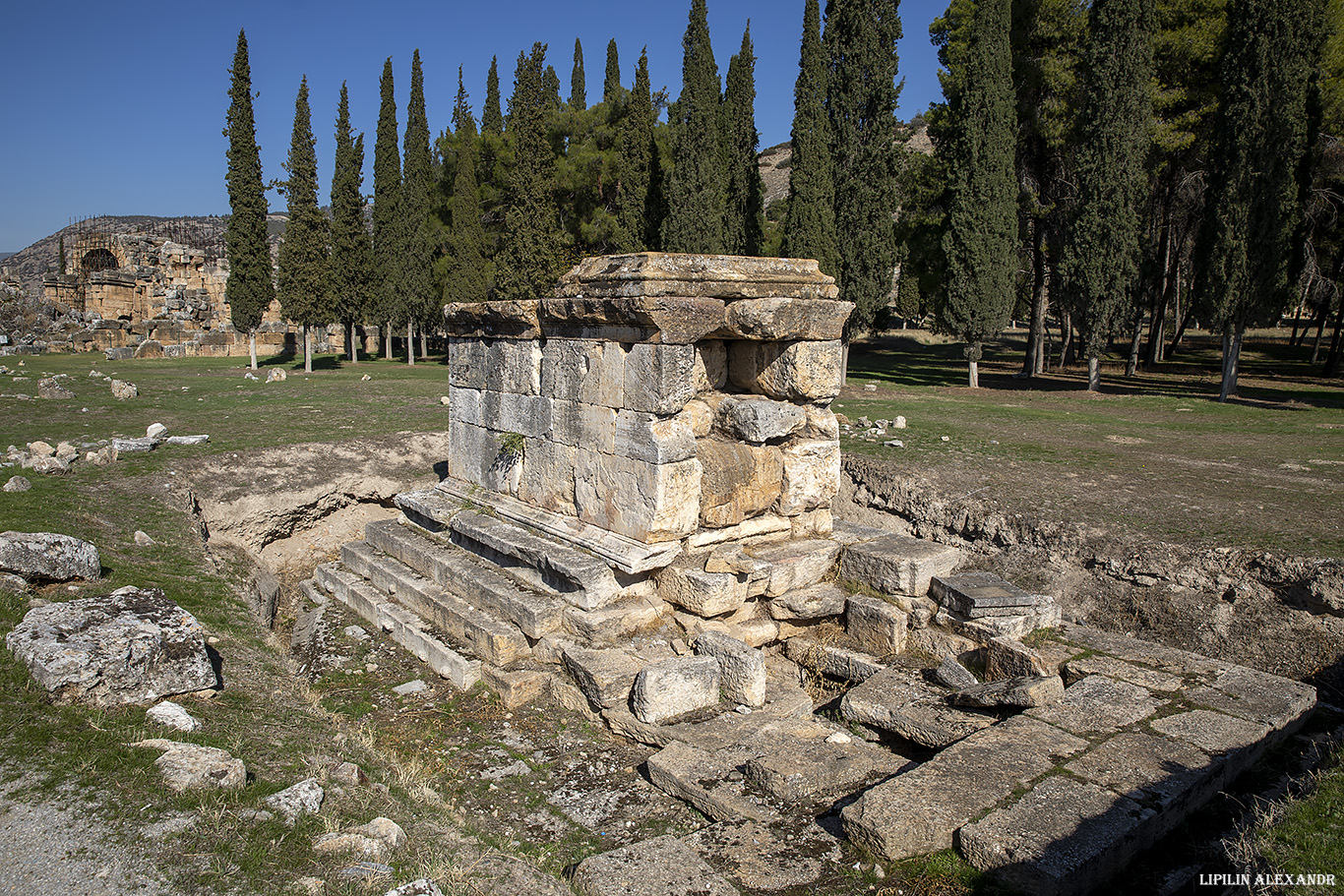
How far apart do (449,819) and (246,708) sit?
1376 mm

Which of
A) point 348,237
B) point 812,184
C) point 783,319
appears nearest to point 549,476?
point 783,319

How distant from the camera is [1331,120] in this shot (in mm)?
19406

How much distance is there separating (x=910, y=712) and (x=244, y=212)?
24.9 metres

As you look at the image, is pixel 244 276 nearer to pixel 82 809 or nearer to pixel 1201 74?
pixel 82 809

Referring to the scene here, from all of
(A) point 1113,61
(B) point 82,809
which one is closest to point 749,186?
(A) point 1113,61

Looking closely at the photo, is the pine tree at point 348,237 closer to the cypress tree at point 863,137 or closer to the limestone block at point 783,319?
the cypress tree at point 863,137

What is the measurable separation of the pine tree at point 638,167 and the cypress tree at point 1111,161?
12605 mm

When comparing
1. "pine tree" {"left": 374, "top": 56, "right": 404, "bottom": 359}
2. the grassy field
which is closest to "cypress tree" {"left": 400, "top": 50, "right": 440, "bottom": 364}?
"pine tree" {"left": 374, "top": 56, "right": 404, "bottom": 359}

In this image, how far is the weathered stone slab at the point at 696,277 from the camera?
18.6 ft

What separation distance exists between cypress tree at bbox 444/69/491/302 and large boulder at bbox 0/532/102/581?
22.1m

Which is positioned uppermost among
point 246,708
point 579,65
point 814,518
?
point 579,65

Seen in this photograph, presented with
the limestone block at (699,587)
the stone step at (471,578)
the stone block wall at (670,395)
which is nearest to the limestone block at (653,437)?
the stone block wall at (670,395)

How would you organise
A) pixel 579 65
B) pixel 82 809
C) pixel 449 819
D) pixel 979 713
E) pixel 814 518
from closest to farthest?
pixel 82 809
pixel 449 819
pixel 979 713
pixel 814 518
pixel 579 65

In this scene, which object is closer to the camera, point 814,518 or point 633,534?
point 633,534
